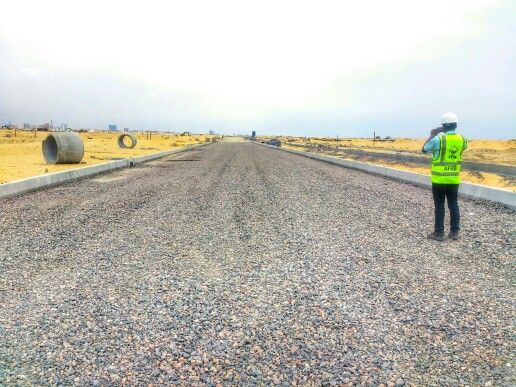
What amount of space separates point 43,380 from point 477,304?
448 cm

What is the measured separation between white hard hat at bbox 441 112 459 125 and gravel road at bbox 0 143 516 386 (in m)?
2.21

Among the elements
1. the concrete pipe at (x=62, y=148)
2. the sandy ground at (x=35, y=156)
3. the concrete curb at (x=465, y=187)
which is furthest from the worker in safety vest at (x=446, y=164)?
the concrete pipe at (x=62, y=148)

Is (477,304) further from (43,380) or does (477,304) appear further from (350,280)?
(43,380)

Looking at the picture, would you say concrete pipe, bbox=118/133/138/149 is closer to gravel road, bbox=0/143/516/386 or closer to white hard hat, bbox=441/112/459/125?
gravel road, bbox=0/143/516/386

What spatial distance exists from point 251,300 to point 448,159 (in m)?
4.86

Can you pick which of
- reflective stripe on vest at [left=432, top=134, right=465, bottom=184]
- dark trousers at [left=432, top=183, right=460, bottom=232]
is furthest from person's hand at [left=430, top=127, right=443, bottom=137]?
dark trousers at [left=432, top=183, right=460, bottom=232]

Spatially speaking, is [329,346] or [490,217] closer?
[329,346]

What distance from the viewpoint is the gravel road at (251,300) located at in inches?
133

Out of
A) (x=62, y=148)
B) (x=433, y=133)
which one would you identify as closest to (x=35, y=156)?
(x=62, y=148)

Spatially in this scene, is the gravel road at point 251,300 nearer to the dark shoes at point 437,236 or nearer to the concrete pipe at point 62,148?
the dark shoes at point 437,236

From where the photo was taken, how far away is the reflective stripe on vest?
734cm

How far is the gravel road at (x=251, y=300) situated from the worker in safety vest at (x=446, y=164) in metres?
0.45

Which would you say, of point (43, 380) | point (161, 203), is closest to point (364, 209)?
point (161, 203)

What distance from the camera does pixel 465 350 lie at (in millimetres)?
3693
